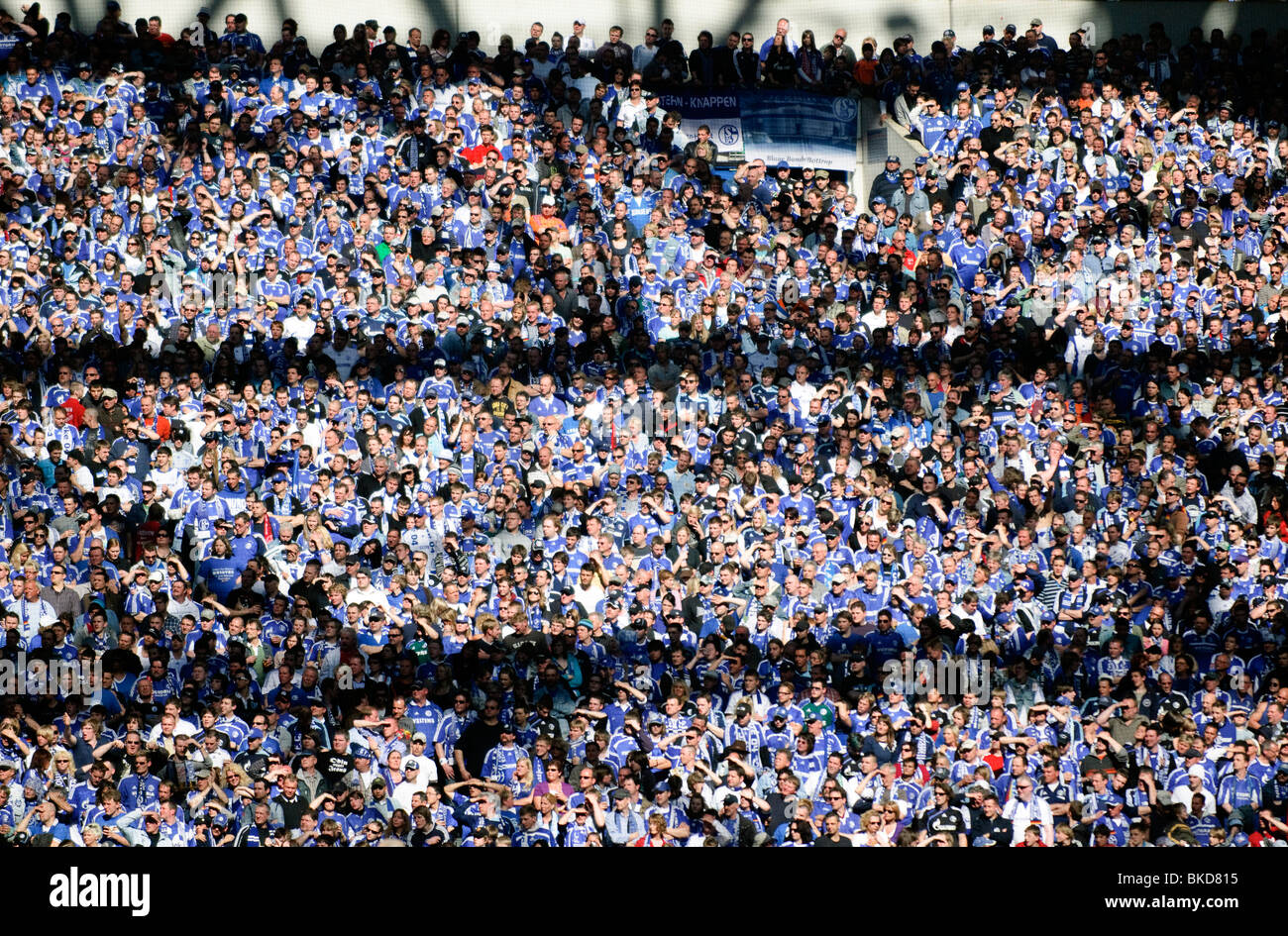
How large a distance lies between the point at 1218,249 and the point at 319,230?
8846mm

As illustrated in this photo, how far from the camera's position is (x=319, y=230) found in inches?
662

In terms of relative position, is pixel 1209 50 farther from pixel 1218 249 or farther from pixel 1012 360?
pixel 1012 360

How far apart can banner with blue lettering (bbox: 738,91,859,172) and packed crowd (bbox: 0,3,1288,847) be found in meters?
0.38

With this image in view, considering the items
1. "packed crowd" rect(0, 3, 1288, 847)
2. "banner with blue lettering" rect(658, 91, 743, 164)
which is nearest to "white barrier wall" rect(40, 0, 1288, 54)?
"packed crowd" rect(0, 3, 1288, 847)

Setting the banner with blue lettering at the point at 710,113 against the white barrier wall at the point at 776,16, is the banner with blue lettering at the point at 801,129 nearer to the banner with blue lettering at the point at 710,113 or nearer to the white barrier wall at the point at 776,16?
the banner with blue lettering at the point at 710,113

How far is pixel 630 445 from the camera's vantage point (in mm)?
15477

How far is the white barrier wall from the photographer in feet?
62.5

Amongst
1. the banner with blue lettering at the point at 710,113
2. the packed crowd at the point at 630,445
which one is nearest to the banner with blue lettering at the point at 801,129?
the banner with blue lettering at the point at 710,113

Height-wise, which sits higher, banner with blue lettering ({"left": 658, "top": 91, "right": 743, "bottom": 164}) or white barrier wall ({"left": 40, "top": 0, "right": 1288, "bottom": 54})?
white barrier wall ({"left": 40, "top": 0, "right": 1288, "bottom": 54})

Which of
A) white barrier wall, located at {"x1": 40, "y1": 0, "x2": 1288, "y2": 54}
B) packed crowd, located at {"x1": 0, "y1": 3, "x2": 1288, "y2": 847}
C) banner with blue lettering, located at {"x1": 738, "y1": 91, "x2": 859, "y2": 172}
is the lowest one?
packed crowd, located at {"x1": 0, "y1": 3, "x2": 1288, "y2": 847}

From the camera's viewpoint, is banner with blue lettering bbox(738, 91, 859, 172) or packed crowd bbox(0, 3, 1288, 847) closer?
packed crowd bbox(0, 3, 1288, 847)

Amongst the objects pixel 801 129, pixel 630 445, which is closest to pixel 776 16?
pixel 801 129

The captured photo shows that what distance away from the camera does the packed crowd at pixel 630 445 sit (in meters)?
12.9

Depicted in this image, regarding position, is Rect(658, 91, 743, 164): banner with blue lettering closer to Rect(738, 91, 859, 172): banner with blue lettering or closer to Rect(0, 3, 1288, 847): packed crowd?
Rect(738, 91, 859, 172): banner with blue lettering
